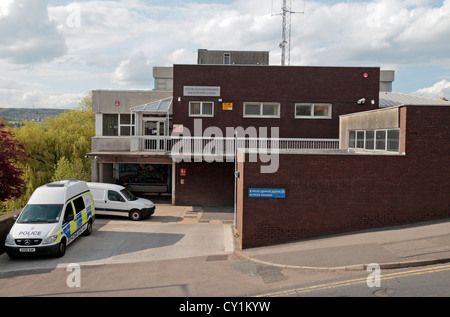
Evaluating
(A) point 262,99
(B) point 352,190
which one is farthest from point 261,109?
(B) point 352,190

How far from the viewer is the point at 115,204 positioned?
58.7 ft

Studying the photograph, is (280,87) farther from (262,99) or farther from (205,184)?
(205,184)

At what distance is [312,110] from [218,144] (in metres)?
5.81

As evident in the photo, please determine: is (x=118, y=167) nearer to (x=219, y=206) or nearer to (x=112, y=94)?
(x=112, y=94)

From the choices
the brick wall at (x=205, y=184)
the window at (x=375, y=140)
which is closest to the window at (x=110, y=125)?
the brick wall at (x=205, y=184)

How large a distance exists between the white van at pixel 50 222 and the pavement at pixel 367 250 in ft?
18.3

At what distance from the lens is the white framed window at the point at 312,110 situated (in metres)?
21.8

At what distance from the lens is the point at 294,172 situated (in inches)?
483

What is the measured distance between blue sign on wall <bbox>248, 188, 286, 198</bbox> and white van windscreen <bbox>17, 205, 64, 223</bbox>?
6.25 metres

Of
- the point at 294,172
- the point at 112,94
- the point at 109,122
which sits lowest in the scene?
the point at 294,172

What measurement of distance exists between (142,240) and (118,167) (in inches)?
487

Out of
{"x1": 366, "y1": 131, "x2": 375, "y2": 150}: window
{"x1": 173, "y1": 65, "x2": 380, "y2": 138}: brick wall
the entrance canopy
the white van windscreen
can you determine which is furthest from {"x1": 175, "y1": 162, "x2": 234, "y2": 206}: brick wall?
the white van windscreen
